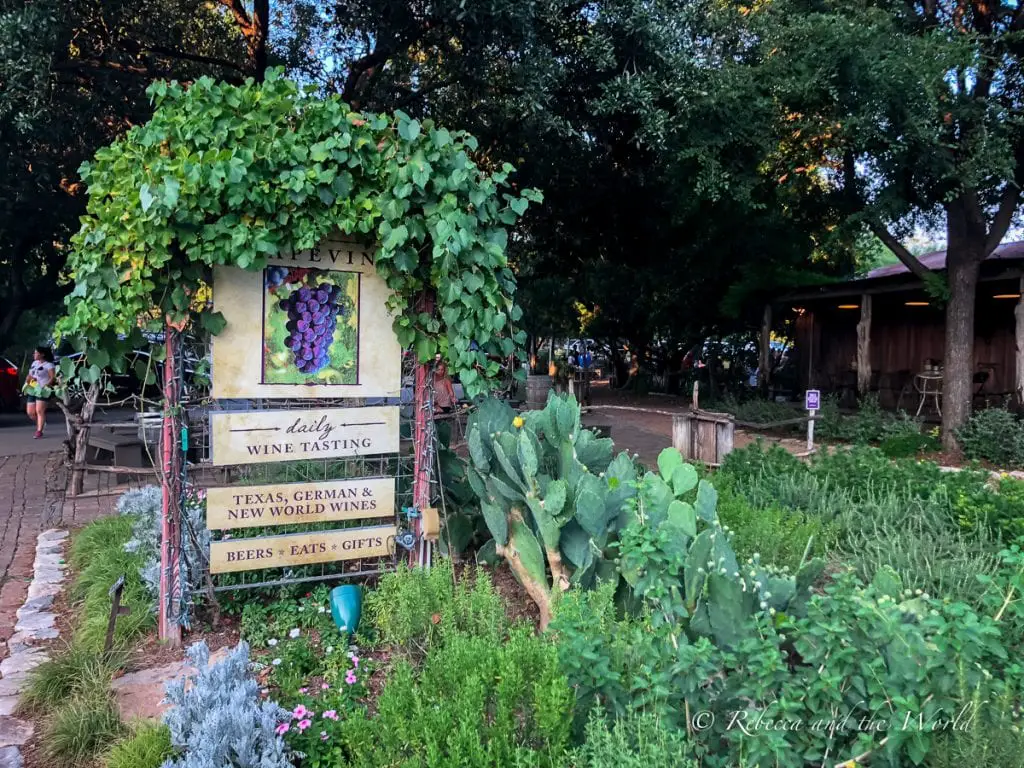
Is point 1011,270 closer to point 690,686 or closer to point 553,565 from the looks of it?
point 553,565

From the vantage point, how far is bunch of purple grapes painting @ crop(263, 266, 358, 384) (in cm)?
374

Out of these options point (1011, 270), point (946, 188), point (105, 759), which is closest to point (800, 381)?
point (1011, 270)

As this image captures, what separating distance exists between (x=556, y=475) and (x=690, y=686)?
196 centimetres

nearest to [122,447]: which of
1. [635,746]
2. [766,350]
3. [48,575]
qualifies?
[48,575]

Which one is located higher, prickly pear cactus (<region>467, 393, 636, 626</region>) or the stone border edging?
prickly pear cactus (<region>467, 393, 636, 626</region>)

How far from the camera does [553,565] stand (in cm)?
338

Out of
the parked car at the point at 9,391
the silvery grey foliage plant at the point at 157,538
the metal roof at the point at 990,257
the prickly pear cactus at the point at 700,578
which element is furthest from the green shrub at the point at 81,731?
the parked car at the point at 9,391

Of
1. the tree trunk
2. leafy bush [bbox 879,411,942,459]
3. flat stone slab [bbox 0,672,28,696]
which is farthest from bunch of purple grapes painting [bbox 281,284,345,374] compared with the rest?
the tree trunk

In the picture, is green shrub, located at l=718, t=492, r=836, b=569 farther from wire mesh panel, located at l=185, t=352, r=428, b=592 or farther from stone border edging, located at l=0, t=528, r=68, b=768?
stone border edging, located at l=0, t=528, r=68, b=768

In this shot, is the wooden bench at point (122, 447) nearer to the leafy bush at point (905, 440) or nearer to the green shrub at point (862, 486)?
the green shrub at point (862, 486)

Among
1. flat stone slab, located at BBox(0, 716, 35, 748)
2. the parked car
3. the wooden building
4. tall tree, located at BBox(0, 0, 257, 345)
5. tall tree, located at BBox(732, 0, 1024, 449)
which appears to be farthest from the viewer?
the parked car

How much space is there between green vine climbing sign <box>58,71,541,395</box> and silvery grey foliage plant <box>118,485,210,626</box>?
0.98 m

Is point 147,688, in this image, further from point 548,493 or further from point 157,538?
point 548,493

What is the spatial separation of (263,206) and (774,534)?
2996mm
